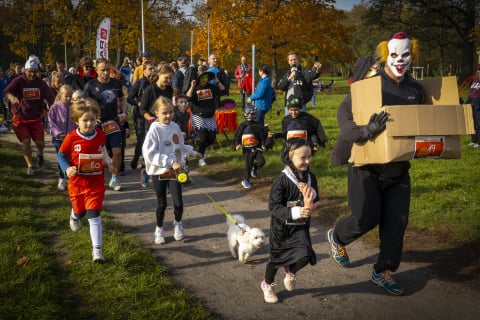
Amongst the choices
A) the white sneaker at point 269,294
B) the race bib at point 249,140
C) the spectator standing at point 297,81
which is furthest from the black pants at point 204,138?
the white sneaker at point 269,294

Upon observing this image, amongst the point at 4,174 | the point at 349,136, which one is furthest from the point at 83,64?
the point at 349,136

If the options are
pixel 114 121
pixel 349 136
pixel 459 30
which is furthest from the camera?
pixel 459 30

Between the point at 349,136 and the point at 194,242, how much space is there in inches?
110

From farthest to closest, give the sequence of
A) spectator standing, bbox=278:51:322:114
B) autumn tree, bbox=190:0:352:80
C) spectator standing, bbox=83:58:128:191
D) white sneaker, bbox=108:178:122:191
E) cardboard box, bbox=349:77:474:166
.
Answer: autumn tree, bbox=190:0:352:80
spectator standing, bbox=278:51:322:114
white sneaker, bbox=108:178:122:191
spectator standing, bbox=83:58:128:191
cardboard box, bbox=349:77:474:166

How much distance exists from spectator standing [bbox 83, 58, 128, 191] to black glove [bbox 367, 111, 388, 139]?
558cm

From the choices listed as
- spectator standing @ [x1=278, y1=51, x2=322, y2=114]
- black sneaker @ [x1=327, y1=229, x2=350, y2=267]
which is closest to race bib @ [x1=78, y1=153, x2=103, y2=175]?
black sneaker @ [x1=327, y1=229, x2=350, y2=267]

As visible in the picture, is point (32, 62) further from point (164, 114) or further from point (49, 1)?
point (49, 1)

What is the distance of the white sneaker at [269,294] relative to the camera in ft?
13.8

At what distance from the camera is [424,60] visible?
60.1 m

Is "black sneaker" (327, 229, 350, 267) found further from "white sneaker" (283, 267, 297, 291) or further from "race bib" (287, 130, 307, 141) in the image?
"race bib" (287, 130, 307, 141)

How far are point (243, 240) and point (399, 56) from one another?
2.57m

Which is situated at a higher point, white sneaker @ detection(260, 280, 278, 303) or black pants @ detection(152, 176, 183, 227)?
black pants @ detection(152, 176, 183, 227)

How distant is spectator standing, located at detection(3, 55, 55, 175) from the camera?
9367mm

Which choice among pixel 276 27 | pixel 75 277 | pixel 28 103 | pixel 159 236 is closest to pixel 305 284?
pixel 159 236
